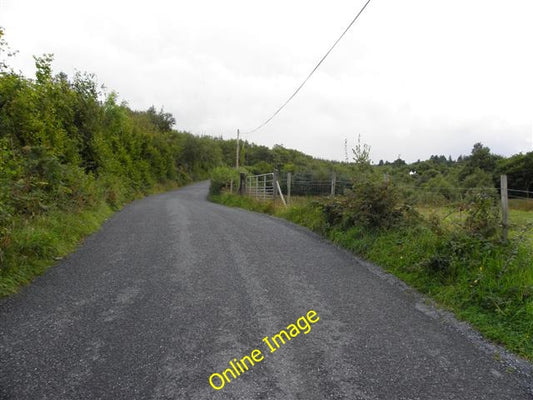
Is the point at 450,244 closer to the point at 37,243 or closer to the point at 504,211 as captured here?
the point at 504,211

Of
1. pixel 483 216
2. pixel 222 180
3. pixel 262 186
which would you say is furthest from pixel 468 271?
pixel 222 180

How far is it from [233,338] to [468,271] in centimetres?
329

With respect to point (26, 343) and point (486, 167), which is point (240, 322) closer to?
point (26, 343)

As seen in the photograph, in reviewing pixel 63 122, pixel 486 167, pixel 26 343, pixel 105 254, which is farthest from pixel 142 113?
pixel 486 167

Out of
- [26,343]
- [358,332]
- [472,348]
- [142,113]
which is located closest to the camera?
[26,343]

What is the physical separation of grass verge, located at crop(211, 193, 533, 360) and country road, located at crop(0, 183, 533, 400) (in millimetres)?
271

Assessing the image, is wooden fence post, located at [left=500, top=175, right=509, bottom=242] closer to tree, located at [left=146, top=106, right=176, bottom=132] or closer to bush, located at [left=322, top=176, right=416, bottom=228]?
bush, located at [left=322, top=176, right=416, bottom=228]

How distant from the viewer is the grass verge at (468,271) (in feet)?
10.7

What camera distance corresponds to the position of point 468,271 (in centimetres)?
418

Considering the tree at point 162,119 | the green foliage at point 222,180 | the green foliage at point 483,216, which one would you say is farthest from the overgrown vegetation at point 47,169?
the tree at point 162,119

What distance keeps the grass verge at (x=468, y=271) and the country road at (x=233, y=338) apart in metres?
0.27

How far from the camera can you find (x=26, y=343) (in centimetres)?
280

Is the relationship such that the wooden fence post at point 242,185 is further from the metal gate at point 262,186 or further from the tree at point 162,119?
the tree at point 162,119

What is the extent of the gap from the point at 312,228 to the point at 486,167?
43965mm
